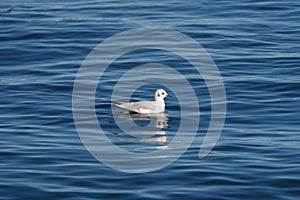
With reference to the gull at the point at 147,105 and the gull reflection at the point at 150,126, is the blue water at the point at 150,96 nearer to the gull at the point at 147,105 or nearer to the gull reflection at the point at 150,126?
the gull reflection at the point at 150,126

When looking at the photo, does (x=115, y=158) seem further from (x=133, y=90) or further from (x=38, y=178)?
(x=133, y=90)

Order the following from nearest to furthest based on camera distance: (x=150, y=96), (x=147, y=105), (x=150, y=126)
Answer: (x=150, y=126), (x=147, y=105), (x=150, y=96)

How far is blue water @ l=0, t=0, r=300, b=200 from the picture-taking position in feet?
49.4

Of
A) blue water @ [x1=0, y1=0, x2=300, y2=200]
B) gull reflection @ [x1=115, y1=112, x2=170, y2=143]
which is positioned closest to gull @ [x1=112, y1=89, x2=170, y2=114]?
gull reflection @ [x1=115, y1=112, x2=170, y2=143]

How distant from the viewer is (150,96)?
22.3 metres

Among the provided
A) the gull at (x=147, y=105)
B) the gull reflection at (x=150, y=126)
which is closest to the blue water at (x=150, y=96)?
the gull reflection at (x=150, y=126)

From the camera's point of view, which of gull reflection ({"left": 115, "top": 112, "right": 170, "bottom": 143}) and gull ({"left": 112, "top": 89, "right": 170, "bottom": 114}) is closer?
gull reflection ({"left": 115, "top": 112, "right": 170, "bottom": 143})

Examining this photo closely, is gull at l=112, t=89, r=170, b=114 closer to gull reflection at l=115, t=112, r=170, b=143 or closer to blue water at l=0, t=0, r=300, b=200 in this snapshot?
gull reflection at l=115, t=112, r=170, b=143

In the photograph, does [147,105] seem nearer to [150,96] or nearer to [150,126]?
[150,126]

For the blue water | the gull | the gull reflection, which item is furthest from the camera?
the gull

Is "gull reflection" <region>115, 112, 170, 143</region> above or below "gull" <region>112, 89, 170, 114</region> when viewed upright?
below

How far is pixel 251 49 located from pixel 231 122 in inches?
316

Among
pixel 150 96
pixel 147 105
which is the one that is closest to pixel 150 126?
pixel 147 105

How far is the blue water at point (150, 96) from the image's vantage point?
15.0 meters
